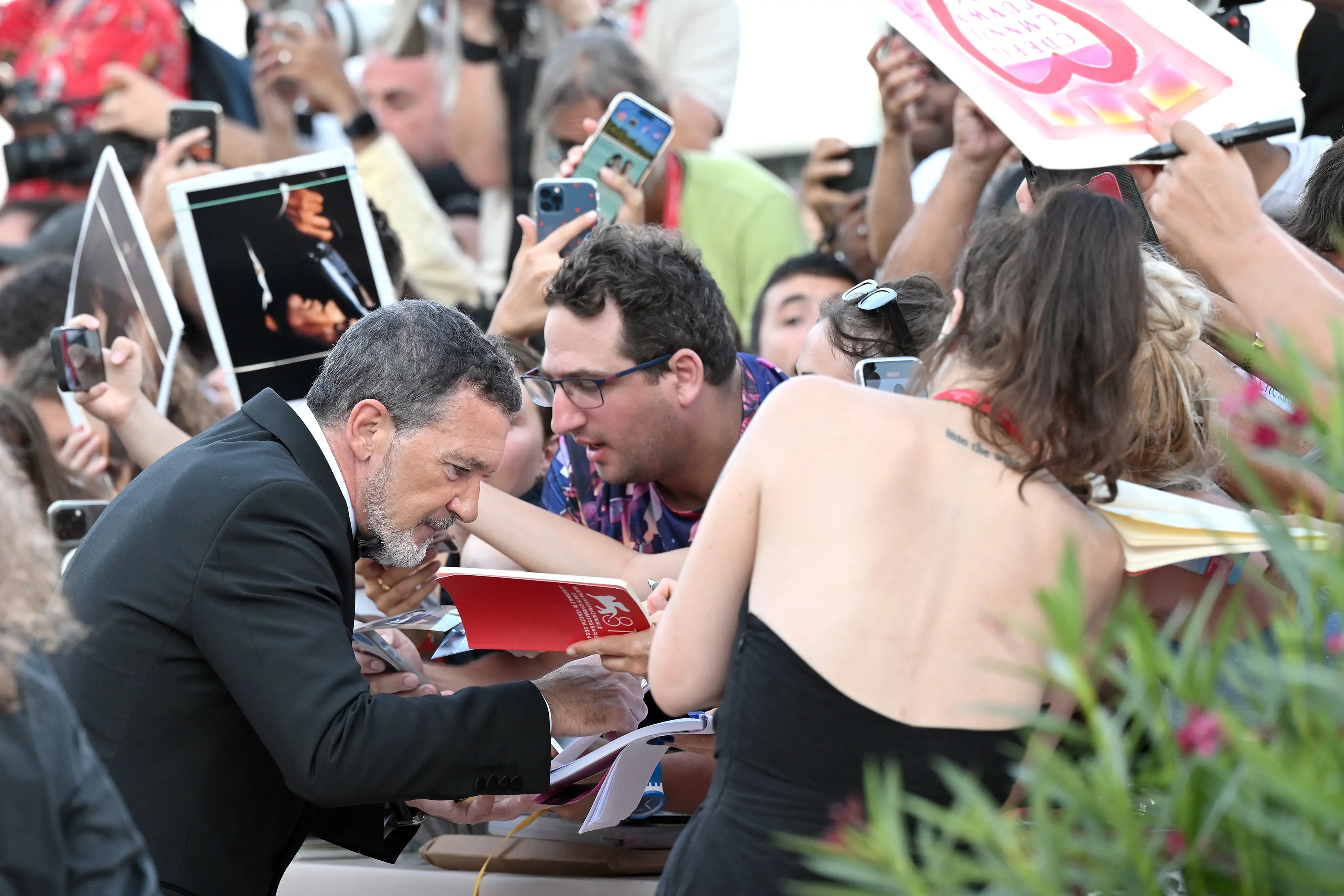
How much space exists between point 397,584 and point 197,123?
2.14 metres

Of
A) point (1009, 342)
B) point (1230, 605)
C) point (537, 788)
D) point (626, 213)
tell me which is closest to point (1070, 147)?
point (1009, 342)

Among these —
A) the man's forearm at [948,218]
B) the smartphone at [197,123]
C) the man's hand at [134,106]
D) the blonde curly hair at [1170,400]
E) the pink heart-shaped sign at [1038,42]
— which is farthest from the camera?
the man's hand at [134,106]

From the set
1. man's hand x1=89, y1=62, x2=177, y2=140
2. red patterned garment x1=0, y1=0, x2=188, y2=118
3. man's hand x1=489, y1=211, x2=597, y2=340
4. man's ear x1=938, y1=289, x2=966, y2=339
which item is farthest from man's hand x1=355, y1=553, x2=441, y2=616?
red patterned garment x1=0, y1=0, x2=188, y2=118

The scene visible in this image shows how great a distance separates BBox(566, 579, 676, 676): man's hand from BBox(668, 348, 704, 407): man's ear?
0.88 metres

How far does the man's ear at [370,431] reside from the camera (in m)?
2.49

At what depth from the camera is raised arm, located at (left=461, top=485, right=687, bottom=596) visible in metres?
3.12

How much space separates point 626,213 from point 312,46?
218cm

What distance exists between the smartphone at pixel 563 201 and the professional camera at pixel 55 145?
7.87 feet

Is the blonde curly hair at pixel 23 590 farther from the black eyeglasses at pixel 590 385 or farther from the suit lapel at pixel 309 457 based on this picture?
the black eyeglasses at pixel 590 385

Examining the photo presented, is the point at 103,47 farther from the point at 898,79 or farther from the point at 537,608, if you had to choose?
the point at 537,608

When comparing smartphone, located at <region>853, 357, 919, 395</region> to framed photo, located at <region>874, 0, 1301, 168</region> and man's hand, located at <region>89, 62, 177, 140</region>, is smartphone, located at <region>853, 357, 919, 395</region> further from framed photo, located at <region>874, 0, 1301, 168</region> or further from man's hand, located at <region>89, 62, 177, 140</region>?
man's hand, located at <region>89, 62, 177, 140</region>

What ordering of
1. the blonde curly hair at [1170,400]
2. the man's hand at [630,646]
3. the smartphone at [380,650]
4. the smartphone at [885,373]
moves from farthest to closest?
the smartphone at [380,650] < the smartphone at [885,373] < the man's hand at [630,646] < the blonde curly hair at [1170,400]

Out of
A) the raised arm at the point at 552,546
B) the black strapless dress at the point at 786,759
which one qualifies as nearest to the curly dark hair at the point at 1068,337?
the black strapless dress at the point at 786,759

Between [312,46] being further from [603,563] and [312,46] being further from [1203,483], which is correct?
[1203,483]
